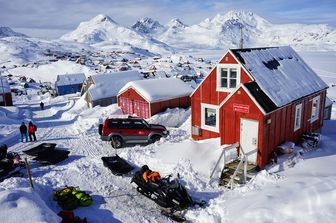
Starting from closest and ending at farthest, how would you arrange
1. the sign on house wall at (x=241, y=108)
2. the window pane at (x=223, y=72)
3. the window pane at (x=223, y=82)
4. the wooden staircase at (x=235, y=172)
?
the wooden staircase at (x=235, y=172)
the sign on house wall at (x=241, y=108)
the window pane at (x=223, y=72)
the window pane at (x=223, y=82)

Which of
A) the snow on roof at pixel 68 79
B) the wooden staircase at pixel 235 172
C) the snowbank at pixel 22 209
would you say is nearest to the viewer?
the snowbank at pixel 22 209

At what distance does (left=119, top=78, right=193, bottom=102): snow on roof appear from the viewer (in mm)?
27938

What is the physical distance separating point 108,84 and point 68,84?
29.0 m

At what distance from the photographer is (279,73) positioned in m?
17.8

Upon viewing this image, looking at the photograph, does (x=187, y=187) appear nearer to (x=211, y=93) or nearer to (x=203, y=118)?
(x=203, y=118)

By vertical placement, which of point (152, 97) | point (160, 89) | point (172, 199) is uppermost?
point (160, 89)

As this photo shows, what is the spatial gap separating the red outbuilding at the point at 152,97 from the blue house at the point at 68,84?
39.2 metres

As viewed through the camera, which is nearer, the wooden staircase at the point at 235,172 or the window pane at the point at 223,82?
the wooden staircase at the point at 235,172

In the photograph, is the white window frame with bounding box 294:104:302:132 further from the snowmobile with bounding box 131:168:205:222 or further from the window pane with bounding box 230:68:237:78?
the snowmobile with bounding box 131:168:205:222

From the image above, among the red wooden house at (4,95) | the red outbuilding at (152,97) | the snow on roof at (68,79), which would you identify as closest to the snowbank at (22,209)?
the red outbuilding at (152,97)

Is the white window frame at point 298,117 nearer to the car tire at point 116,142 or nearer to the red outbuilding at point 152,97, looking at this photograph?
the car tire at point 116,142

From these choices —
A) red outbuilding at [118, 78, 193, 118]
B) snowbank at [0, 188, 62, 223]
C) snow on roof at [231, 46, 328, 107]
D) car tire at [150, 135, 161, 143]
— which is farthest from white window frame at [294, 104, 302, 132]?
snowbank at [0, 188, 62, 223]

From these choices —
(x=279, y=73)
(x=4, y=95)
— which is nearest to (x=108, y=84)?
(x=4, y=95)

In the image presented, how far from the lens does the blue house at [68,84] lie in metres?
66.4
